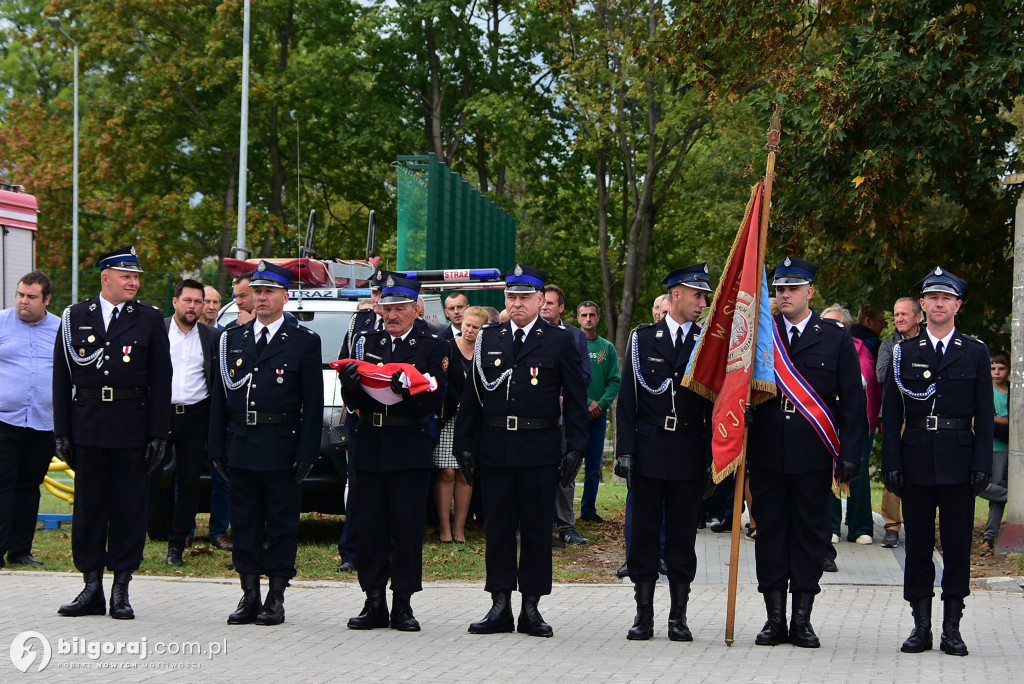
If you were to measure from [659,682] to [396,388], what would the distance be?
245cm

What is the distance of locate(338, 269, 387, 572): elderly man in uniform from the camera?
8.67 metres

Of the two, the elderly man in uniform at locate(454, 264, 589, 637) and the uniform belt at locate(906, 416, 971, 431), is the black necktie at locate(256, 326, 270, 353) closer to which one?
the elderly man in uniform at locate(454, 264, 589, 637)

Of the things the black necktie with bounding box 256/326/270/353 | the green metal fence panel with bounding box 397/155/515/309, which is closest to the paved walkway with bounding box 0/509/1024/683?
the black necktie with bounding box 256/326/270/353

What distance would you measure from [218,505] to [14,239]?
5.45m

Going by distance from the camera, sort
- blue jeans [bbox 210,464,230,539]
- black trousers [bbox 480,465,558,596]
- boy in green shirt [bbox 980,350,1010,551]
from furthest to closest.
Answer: boy in green shirt [bbox 980,350,1010,551] < blue jeans [bbox 210,464,230,539] < black trousers [bbox 480,465,558,596]

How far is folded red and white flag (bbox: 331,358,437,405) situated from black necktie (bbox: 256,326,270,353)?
0.50 meters

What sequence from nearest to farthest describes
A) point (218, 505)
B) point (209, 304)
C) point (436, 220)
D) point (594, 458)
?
1. point (209, 304)
2. point (218, 505)
3. point (594, 458)
4. point (436, 220)

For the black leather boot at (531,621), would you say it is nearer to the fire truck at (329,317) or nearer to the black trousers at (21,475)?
the fire truck at (329,317)

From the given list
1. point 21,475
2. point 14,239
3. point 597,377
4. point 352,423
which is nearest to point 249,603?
point 352,423

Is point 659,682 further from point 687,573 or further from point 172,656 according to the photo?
point 172,656

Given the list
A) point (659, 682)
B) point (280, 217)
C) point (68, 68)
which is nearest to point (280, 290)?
point (659, 682)

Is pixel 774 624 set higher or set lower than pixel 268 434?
lower

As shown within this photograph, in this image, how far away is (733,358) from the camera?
7.96 m

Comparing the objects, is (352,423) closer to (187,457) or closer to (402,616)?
(402,616)
